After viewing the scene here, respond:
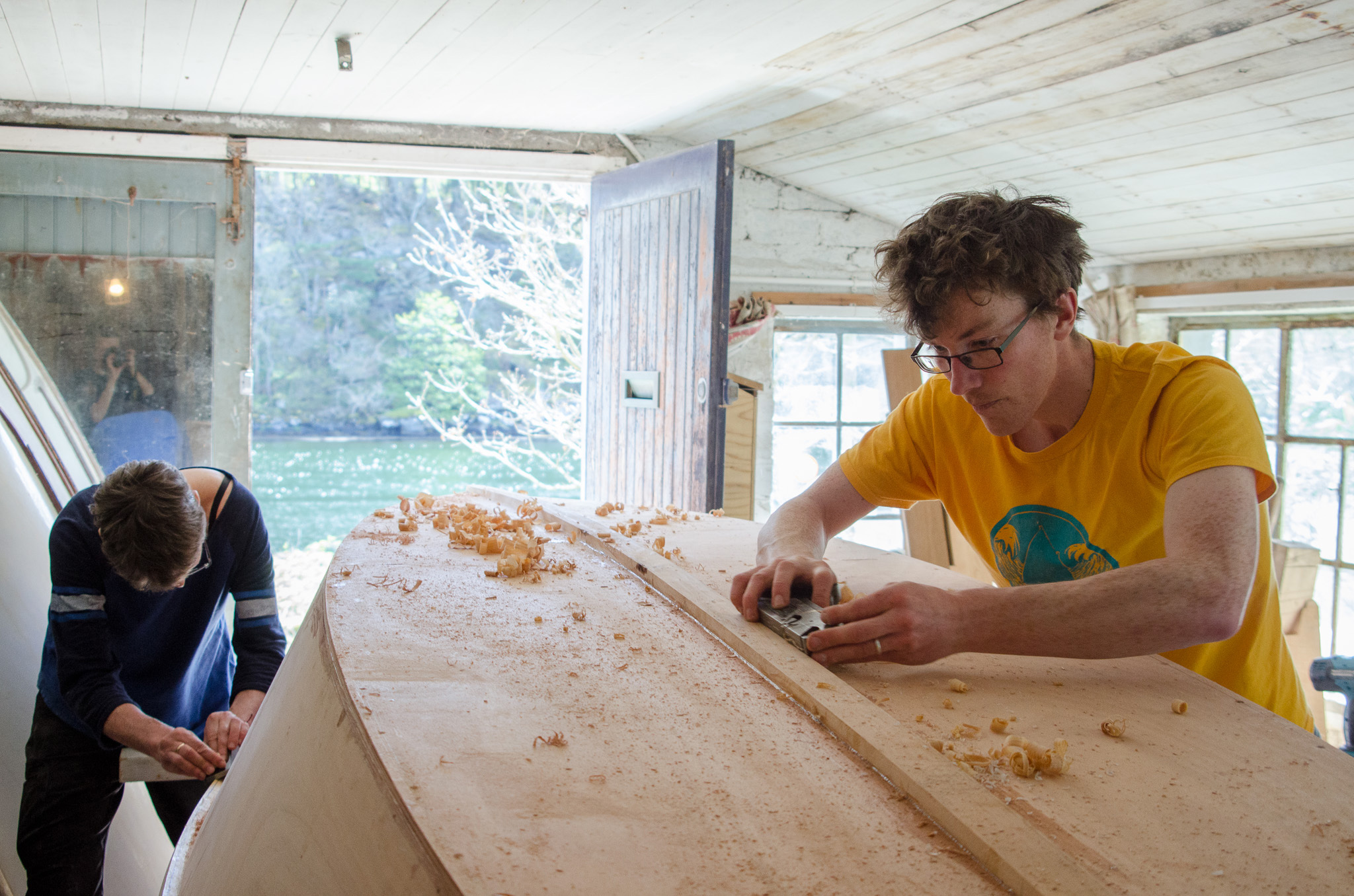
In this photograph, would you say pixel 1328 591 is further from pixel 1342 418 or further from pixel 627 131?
pixel 627 131

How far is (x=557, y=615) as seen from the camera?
1.47 metres

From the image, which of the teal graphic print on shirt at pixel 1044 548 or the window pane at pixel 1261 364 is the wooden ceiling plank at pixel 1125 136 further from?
the teal graphic print on shirt at pixel 1044 548

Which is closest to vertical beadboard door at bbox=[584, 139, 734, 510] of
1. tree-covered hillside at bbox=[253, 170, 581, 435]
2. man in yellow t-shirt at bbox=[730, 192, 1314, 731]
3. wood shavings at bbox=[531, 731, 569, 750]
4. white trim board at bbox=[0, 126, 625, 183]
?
white trim board at bbox=[0, 126, 625, 183]

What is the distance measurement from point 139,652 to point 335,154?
2.75 meters

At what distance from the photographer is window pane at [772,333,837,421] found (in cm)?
535

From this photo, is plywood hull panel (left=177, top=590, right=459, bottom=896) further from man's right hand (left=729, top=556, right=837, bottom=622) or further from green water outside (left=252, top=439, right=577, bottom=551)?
green water outside (left=252, top=439, right=577, bottom=551)


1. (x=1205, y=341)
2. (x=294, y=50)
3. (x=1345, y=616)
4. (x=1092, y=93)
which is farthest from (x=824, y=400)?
(x=294, y=50)

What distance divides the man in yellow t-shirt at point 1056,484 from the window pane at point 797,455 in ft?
11.7

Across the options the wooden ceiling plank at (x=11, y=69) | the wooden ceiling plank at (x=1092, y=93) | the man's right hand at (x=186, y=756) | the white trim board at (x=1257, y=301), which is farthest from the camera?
the white trim board at (x=1257, y=301)

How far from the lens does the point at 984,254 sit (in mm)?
1371

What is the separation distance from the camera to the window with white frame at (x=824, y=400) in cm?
535

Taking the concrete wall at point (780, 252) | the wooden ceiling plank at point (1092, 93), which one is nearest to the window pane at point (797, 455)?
the concrete wall at point (780, 252)

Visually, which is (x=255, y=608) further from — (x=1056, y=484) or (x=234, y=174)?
(x=234, y=174)

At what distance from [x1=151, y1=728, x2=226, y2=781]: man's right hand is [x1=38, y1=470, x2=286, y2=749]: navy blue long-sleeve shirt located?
185mm
